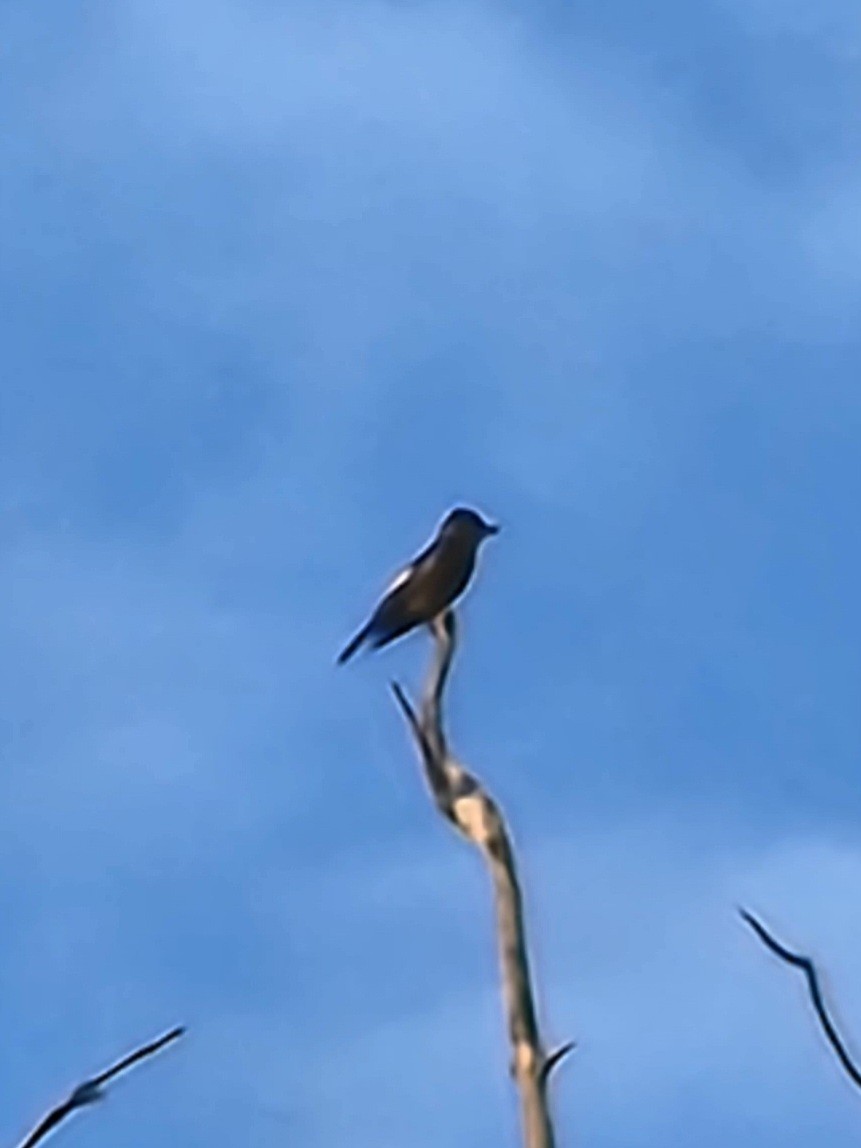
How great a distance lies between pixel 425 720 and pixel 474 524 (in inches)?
74.5

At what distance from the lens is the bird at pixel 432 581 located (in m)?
9.91

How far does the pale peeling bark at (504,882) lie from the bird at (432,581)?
100 centimetres

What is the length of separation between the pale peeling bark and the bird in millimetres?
1002

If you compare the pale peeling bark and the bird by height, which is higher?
the bird

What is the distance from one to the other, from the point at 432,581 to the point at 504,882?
2.11 m

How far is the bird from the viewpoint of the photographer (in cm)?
991

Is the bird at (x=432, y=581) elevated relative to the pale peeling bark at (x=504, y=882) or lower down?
elevated

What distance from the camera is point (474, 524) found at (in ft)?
33.7

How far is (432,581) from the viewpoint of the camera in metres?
10.0

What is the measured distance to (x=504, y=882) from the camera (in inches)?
317

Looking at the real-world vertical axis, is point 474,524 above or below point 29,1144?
above

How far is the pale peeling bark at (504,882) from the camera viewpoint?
24.7ft

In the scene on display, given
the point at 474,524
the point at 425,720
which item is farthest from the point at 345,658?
the point at 425,720

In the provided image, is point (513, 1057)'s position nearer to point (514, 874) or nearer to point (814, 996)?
point (514, 874)
